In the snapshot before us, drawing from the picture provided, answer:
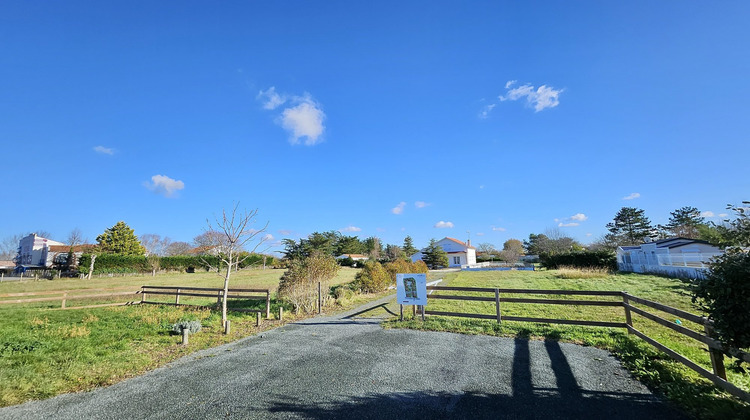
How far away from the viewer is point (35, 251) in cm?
5922

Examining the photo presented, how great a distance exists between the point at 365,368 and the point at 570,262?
33.9 metres

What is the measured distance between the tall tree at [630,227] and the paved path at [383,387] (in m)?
57.7

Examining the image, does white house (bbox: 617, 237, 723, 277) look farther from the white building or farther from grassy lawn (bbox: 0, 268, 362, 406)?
the white building

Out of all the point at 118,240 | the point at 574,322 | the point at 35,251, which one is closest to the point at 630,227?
the point at 574,322

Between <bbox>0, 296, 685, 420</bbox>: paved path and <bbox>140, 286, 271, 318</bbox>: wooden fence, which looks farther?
<bbox>140, 286, 271, 318</bbox>: wooden fence

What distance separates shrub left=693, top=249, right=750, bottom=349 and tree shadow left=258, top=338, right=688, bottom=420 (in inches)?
48.6

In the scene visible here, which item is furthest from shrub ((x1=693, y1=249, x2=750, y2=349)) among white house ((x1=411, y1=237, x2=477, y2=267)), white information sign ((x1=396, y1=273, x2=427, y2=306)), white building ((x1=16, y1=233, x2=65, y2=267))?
white building ((x1=16, y1=233, x2=65, y2=267))

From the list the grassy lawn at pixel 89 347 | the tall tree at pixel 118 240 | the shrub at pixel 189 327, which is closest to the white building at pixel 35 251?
Answer: the tall tree at pixel 118 240

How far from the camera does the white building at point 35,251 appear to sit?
190ft

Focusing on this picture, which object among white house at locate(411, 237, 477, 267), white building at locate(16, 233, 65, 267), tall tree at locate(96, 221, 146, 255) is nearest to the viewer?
tall tree at locate(96, 221, 146, 255)

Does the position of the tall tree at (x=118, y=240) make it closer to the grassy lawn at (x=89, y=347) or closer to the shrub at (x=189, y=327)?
the grassy lawn at (x=89, y=347)

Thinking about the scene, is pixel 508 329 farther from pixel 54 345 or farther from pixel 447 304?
pixel 54 345

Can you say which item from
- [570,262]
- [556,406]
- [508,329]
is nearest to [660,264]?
[570,262]

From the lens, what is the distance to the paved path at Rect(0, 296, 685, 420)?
3963 mm
